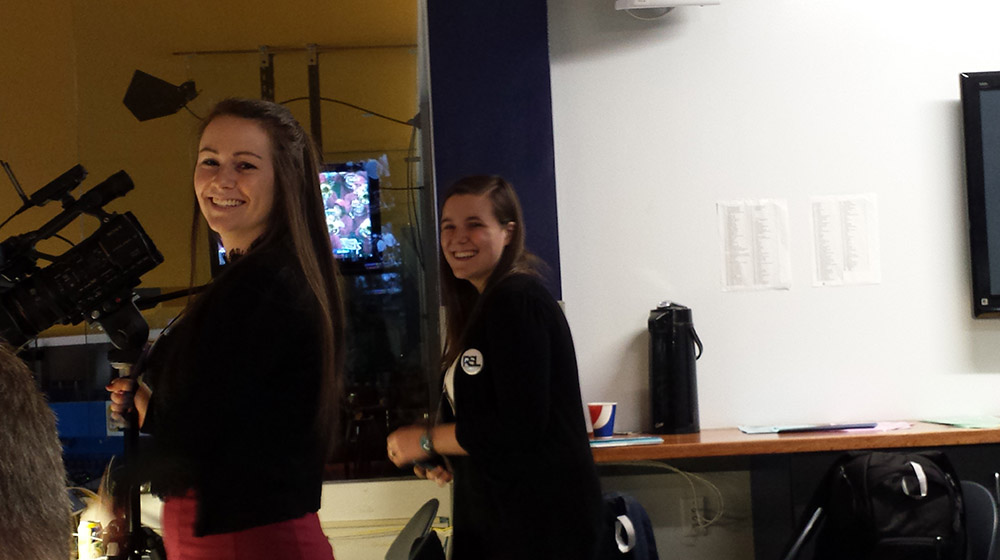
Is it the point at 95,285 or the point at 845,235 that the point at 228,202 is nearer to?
the point at 95,285

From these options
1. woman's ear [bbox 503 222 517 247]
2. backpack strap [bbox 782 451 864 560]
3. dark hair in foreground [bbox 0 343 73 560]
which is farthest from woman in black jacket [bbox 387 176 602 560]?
dark hair in foreground [bbox 0 343 73 560]

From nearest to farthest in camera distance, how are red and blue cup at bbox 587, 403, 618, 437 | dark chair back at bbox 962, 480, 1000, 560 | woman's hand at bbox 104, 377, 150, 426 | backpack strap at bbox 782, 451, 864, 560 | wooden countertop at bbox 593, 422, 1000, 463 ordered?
1. woman's hand at bbox 104, 377, 150, 426
2. dark chair back at bbox 962, 480, 1000, 560
3. backpack strap at bbox 782, 451, 864, 560
4. wooden countertop at bbox 593, 422, 1000, 463
5. red and blue cup at bbox 587, 403, 618, 437

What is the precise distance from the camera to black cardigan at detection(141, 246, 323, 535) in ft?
3.94

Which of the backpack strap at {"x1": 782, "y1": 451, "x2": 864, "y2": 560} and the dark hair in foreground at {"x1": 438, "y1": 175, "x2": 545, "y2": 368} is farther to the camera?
the backpack strap at {"x1": 782, "y1": 451, "x2": 864, "y2": 560}

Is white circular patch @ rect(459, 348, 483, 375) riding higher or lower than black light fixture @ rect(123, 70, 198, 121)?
lower

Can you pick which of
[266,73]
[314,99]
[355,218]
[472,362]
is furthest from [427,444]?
[266,73]

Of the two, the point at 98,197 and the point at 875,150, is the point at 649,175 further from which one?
the point at 98,197

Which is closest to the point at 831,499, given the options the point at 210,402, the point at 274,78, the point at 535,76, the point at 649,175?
the point at 649,175

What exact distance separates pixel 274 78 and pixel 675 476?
2.01m

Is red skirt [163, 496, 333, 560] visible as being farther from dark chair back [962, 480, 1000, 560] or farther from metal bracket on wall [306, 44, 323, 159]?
metal bracket on wall [306, 44, 323, 159]

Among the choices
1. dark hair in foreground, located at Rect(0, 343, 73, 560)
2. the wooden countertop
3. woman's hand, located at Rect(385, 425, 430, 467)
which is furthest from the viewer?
the wooden countertop

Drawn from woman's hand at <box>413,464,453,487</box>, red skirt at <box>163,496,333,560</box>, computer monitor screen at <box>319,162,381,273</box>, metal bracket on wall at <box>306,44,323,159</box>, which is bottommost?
woman's hand at <box>413,464,453,487</box>

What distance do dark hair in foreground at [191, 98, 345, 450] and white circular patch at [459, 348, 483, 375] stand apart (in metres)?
0.34

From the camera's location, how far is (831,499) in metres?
2.41
